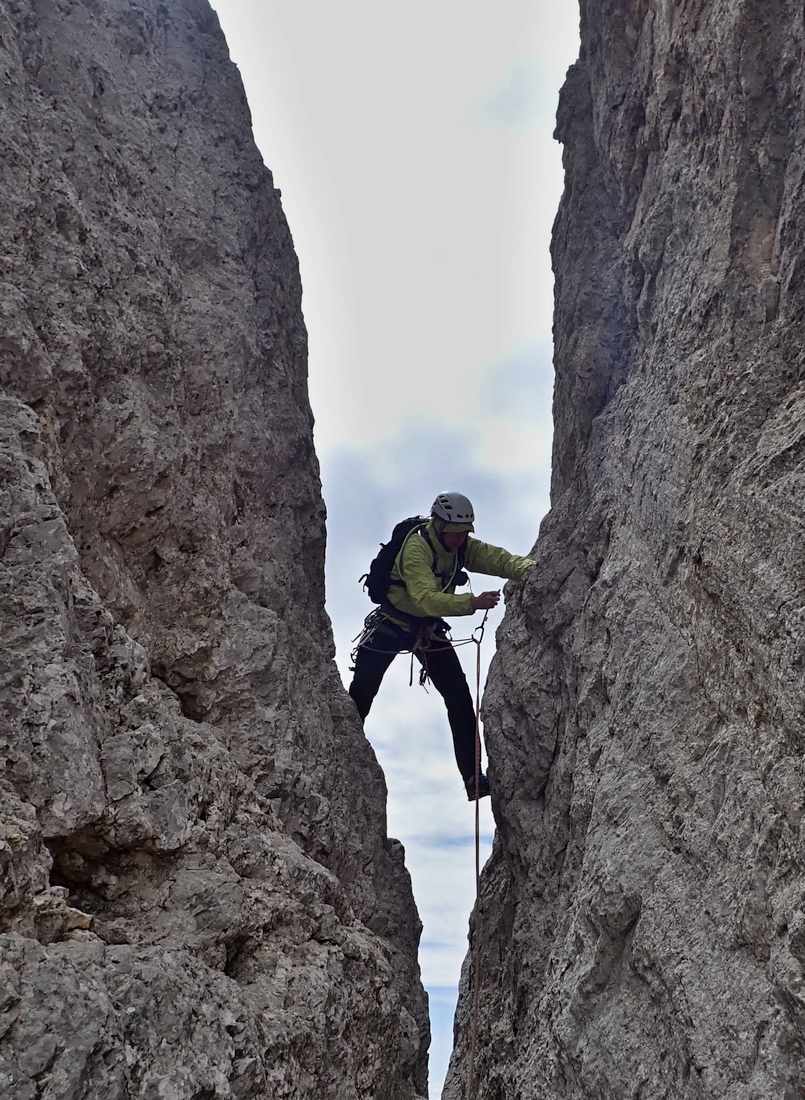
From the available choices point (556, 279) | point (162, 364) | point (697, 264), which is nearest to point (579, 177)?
point (556, 279)

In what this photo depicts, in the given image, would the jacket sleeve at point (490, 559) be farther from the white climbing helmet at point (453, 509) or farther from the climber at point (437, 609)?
the white climbing helmet at point (453, 509)

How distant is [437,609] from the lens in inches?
380

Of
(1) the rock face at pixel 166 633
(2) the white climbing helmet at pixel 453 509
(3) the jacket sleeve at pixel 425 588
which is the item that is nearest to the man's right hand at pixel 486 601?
(3) the jacket sleeve at pixel 425 588

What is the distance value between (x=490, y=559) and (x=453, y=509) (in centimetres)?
79

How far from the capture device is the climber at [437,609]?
988cm

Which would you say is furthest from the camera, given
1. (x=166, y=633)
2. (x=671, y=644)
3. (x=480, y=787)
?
(x=480, y=787)

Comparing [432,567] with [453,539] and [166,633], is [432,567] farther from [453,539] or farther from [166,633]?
[166,633]

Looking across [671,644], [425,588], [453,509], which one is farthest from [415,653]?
[671,644]

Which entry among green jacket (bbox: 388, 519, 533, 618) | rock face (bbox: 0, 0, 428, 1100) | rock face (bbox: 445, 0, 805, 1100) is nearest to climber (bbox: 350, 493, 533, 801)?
green jacket (bbox: 388, 519, 533, 618)

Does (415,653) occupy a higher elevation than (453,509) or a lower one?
lower

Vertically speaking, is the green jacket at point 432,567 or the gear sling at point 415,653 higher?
the green jacket at point 432,567

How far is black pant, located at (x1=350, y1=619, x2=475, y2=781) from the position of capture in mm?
10469

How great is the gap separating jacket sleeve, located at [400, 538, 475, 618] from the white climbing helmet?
0.47m

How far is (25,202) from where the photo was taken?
752cm
